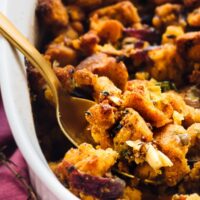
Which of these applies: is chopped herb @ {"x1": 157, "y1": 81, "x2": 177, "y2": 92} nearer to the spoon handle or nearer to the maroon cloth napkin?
the spoon handle

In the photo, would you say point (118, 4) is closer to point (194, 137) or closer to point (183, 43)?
point (183, 43)

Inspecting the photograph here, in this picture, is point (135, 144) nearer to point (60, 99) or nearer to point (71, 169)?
point (71, 169)

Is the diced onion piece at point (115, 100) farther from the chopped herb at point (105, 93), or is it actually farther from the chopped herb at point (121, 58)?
the chopped herb at point (121, 58)

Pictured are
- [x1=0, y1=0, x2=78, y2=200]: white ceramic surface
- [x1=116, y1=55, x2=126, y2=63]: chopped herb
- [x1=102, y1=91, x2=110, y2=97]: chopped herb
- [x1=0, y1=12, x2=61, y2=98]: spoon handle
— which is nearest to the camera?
[x1=0, y1=0, x2=78, y2=200]: white ceramic surface

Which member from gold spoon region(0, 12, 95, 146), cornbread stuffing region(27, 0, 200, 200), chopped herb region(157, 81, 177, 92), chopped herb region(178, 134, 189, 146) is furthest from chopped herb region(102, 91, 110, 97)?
chopped herb region(157, 81, 177, 92)

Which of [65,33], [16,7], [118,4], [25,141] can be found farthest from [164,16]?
[25,141]

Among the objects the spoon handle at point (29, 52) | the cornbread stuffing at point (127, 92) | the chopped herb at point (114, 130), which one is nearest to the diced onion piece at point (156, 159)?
the cornbread stuffing at point (127, 92)
